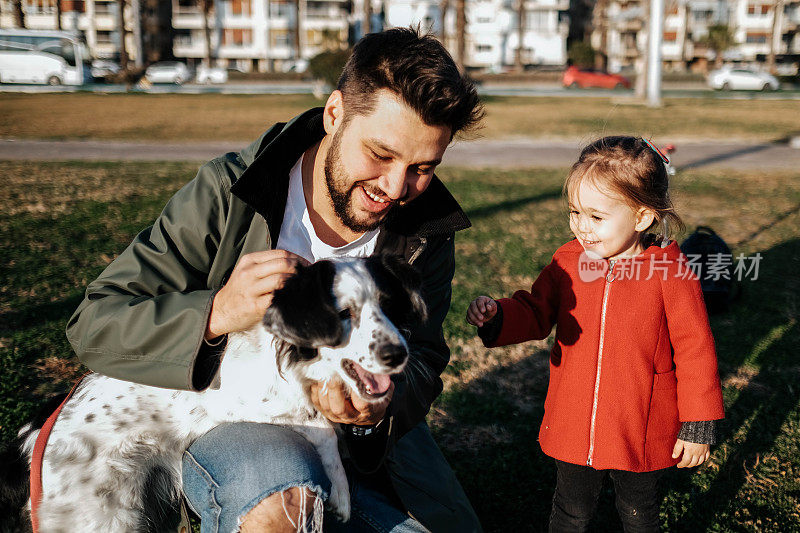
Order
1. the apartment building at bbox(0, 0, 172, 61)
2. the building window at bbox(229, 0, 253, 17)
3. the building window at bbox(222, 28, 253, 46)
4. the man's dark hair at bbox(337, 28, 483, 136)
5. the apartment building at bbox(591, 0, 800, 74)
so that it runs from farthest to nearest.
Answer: the apartment building at bbox(591, 0, 800, 74) < the building window at bbox(222, 28, 253, 46) < the building window at bbox(229, 0, 253, 17) < the apartment building at bbox(0, 0, 172, 61) < the man's dark hair at bbox(337, 28, 483, 136)

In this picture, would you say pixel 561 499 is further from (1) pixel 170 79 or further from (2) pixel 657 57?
(1) pixel 170 79

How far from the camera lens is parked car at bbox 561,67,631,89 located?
167 feet

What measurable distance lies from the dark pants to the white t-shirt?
1346 millimetres

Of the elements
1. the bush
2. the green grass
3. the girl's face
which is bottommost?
the green grass

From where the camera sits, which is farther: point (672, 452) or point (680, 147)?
point (680, 147)

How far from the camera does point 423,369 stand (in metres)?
A: 2.75

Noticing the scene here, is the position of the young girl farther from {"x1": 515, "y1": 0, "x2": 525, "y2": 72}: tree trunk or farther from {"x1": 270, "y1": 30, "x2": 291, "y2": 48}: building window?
{"x1": 270, "y1": 30, "x2": 291, "y2": 48}: building window

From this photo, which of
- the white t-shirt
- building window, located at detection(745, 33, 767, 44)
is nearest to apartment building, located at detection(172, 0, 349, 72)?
building window, located at detection(745, 33, 767, 44)

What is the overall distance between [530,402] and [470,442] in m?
0.69

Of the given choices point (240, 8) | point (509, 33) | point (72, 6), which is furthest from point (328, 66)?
point (72, 6)

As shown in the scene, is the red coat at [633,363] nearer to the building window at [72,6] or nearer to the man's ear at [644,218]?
the man's ear at [644,218]

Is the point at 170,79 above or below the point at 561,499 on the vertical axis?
above

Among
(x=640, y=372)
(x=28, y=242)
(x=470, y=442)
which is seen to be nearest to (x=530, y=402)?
(x=470, y=442)

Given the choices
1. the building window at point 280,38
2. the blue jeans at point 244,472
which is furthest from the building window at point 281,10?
the blue jeans at point 244,472
